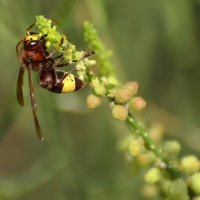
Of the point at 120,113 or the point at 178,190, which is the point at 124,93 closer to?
the point at 120,113

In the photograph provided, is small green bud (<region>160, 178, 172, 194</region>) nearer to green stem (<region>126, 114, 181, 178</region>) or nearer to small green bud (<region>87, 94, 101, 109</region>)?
green stem (<region>126, 114, 181, 178</region>)

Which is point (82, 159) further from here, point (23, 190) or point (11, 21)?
point (11, 21)

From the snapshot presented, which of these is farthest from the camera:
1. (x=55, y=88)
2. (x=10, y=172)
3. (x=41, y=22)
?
(x=10, y=172)

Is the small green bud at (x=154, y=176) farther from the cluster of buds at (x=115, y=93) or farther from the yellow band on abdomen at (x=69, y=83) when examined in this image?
the yellow band on abdomen at (x=69, y=83)

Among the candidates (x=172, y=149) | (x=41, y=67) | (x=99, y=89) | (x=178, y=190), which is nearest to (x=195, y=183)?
(x=178, y=190)

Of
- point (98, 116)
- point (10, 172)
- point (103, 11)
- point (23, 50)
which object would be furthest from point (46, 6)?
point (10, 172)

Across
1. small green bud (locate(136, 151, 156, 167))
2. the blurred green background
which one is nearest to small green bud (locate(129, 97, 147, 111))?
small green bud (locate(136, 151, 156, 167))
